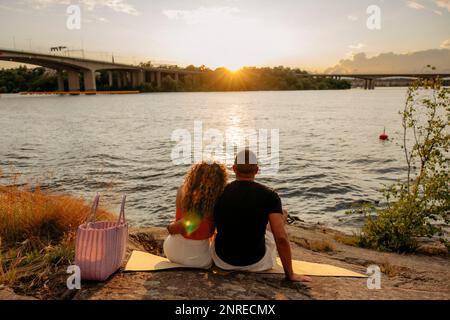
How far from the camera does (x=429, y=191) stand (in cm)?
804

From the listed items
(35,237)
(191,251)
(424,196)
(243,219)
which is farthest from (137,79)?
(243,219)

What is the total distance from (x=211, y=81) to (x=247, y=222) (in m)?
163

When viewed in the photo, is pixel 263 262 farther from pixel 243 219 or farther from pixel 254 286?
pixel 243 219

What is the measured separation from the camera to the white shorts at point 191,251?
5152 millimetres

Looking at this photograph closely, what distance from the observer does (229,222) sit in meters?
4.83

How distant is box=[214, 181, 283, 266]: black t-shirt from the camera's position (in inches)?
185

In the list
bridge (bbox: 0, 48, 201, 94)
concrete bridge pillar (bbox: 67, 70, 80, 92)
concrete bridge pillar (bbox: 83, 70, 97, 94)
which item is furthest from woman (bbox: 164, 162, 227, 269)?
concrete bridge pillar (bbox: 67, 70, 80, 92)

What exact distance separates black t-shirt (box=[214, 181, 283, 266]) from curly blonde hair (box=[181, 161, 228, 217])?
0.12 m

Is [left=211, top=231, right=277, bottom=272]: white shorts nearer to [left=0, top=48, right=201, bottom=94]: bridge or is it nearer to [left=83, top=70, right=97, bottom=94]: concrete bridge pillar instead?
[left=0, top=48, right=201, bottom=94]: bridge

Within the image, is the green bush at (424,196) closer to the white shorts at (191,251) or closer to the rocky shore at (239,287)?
the rocky shore at (239,287)

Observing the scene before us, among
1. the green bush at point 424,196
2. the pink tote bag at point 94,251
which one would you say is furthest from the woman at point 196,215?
the green bush at point 424,196

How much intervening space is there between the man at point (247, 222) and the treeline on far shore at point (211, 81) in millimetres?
141143

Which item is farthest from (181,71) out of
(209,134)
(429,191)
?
(429,191)
